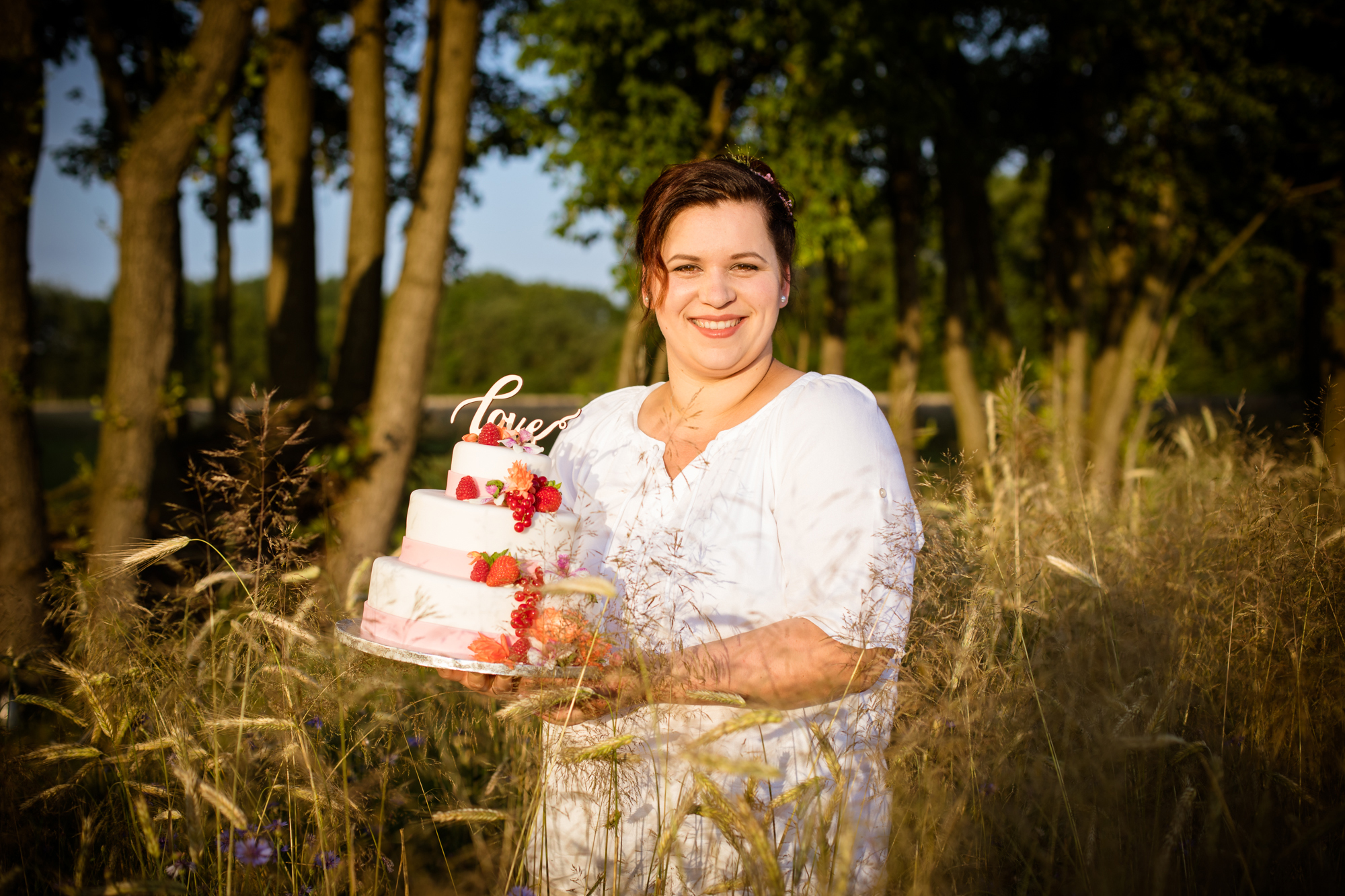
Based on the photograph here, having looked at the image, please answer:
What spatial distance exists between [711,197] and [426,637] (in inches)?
62.0

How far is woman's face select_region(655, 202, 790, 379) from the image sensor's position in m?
2.60

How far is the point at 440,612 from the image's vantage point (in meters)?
2.43

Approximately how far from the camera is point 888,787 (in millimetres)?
2096

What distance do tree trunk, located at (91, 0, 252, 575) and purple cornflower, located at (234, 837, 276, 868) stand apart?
4.70 m

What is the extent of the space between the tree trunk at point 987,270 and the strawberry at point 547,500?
12.4 m

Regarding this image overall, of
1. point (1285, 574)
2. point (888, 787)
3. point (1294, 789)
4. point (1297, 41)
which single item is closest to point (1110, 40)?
point (1297, 41)

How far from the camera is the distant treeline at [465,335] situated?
234 feet

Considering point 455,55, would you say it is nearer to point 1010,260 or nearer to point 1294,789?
point 1294,789

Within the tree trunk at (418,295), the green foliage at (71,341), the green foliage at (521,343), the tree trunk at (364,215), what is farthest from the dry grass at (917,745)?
the green foliage at (521,343)

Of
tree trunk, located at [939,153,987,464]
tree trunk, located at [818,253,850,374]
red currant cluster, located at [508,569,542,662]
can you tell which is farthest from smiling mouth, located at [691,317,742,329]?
tree trunk, located at [818,253,850,374]

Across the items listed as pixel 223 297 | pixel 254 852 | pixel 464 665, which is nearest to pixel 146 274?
pixel 254 852

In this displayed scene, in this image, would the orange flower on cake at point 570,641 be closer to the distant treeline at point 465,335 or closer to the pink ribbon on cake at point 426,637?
the pink ribbon on cake at point 426,637

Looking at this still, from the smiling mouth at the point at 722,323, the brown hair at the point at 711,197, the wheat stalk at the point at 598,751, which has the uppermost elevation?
the brown hair at the point at 711,197

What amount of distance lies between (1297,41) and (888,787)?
13576 millimetres
